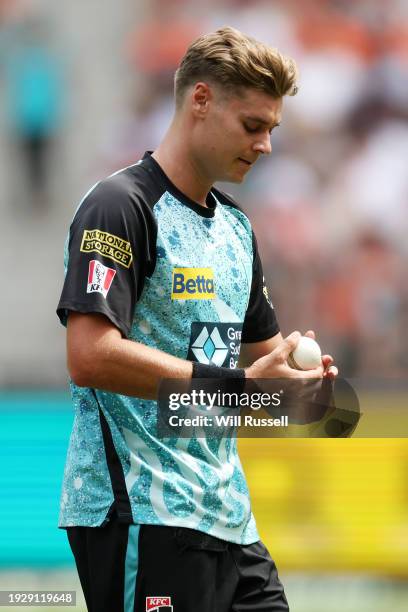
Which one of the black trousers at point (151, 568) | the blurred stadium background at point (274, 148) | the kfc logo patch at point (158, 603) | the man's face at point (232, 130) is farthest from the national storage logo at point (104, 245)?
the blurred stadium background at point (274, 148)

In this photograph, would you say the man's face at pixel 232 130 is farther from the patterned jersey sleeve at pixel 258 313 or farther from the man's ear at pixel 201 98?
the patterned jersey sleeve at pixel 258 313

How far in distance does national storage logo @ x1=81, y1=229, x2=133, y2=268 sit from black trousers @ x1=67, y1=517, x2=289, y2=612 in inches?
26.0

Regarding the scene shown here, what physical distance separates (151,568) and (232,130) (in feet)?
3.76

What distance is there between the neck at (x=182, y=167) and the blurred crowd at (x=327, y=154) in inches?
237

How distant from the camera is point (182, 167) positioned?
278 cm

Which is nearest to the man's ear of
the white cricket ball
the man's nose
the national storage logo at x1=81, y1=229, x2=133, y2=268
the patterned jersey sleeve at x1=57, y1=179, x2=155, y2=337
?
the man's nose

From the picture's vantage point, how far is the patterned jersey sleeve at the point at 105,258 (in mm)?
2453

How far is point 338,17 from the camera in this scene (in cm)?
998

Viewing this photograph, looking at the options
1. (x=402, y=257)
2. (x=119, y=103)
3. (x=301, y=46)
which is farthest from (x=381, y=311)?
(x=119, y=103)

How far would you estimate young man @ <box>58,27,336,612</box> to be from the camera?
2479 mm

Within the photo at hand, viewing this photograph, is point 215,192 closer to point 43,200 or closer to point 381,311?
point 381,311

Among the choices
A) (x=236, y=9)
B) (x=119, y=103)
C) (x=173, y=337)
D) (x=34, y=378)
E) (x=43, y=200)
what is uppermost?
(x=236, y=9)

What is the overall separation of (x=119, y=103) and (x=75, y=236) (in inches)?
313

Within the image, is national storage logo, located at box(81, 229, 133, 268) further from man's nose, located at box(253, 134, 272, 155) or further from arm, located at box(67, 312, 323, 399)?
man's nose, located at box(253, 134, 272, 155)
